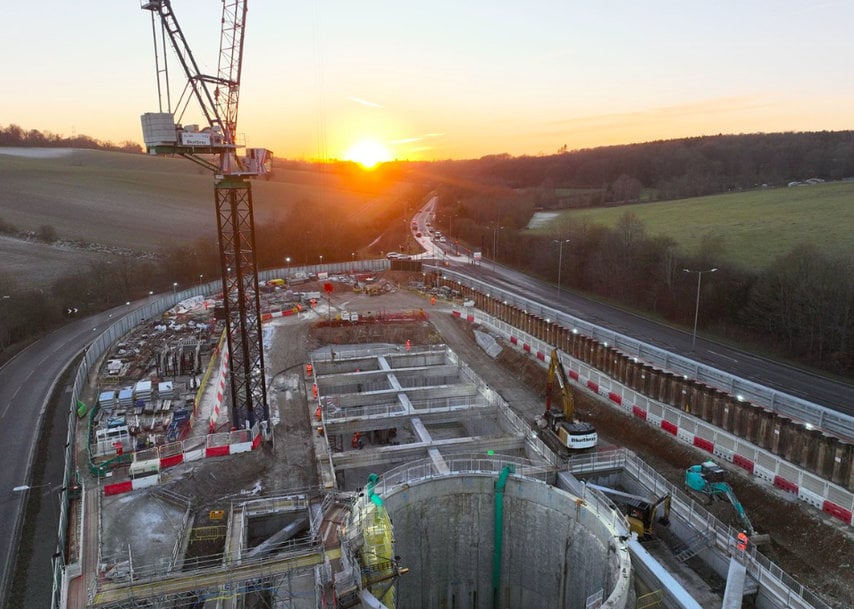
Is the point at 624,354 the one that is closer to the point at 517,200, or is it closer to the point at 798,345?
the point at 798,345

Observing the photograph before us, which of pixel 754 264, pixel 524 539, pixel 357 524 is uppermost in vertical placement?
pixel 754 264

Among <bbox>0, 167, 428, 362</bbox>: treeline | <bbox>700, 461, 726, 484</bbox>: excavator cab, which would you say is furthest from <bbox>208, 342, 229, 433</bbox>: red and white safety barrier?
<bbox>700, 461, 726, 484</bbox>: excavator cab

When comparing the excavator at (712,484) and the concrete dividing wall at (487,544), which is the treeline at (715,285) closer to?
the excavator at (712,484)

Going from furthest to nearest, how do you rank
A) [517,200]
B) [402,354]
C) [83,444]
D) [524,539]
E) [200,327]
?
1. [517,200]
2. [200,327]
3. [402,354]
4. [83,444]
5. [524,539]

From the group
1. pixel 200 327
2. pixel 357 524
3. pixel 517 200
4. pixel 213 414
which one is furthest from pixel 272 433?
pixel 517 200

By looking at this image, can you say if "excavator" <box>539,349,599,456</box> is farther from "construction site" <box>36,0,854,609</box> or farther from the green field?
the green field

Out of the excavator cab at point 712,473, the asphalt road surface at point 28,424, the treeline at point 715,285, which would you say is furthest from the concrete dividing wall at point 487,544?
the treeline at point 715,285
